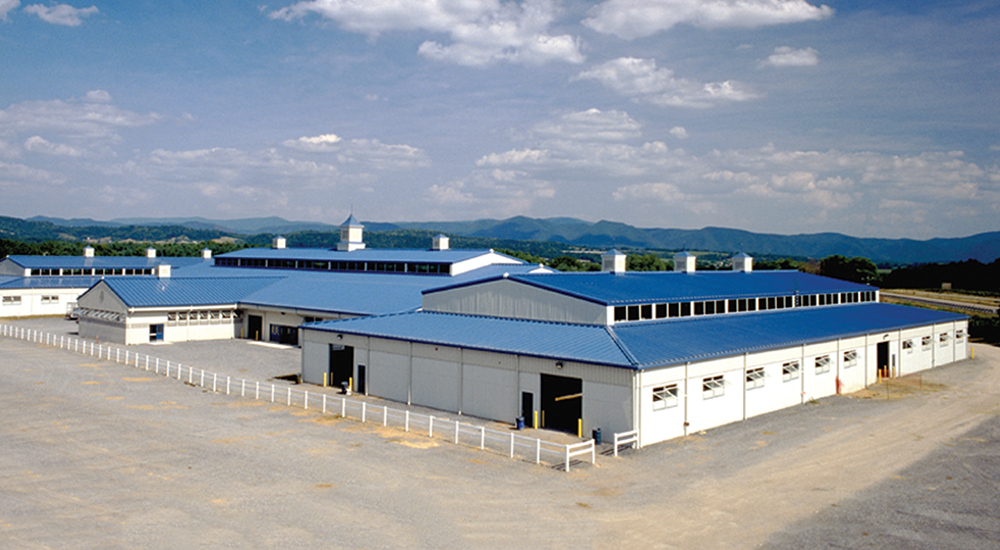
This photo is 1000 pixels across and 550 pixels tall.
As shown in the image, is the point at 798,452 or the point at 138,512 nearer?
the point at 138,512

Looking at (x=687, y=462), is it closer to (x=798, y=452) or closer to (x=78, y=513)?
(x=798, y=452)

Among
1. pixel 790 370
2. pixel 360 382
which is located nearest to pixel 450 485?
pixel 360 382

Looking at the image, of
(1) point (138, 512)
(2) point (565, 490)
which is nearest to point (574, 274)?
(2) point (565, 490)

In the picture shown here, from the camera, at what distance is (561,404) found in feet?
129

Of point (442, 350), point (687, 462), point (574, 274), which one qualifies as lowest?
point (687, 462)

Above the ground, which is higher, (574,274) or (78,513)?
(574,274)

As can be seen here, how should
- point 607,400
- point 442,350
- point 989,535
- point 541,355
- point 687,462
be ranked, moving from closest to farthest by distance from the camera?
point 989,535 < point 687,462 < point 607,400 < point 541,355 < point 442,350

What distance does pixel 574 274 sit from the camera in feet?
146

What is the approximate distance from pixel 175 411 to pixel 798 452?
29378mm

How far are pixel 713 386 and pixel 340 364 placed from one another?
2391 centimetres

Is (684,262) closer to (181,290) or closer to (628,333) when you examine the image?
(628,333)

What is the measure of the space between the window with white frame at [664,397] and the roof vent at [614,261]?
59.6 ft

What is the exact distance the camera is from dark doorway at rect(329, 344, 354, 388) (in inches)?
1705

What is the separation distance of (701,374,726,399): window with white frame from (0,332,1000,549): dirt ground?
6.32 feet
